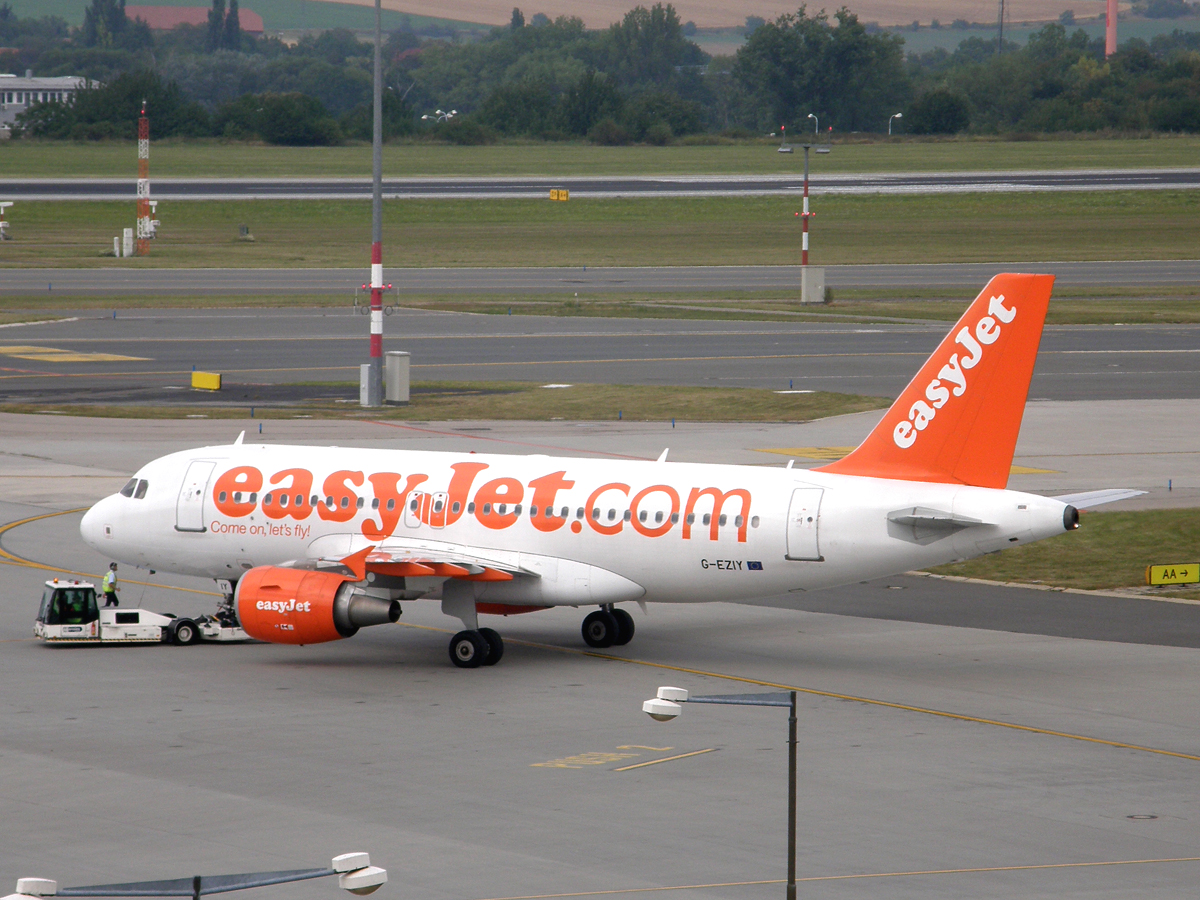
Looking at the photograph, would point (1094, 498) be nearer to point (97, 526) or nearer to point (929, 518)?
point (929, 518)

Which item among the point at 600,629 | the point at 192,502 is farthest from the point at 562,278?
the point at 600,629

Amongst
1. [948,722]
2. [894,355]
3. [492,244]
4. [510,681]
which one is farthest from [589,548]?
[492,244]

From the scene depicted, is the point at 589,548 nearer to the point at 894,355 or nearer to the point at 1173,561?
the point at 1173,561

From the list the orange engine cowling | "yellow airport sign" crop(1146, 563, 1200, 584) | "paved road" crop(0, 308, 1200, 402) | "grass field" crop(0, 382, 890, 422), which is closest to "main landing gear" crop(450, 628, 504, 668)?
the orange engine cowling

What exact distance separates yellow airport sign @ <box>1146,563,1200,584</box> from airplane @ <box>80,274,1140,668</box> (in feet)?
23.7

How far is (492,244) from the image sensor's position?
5930 inches

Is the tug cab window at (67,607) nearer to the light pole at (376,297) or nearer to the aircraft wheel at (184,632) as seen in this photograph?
the aircraft wheel at (184,632)

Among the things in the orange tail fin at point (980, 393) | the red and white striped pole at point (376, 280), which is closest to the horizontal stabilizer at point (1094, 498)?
the orange tail fin at point (980, 393)

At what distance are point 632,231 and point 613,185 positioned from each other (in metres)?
30.0

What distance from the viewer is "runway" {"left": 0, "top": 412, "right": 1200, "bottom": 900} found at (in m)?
20.0

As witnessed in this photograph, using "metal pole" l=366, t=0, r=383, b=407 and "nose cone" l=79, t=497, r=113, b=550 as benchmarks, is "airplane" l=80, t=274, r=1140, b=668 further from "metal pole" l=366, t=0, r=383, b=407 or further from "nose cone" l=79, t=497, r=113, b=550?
"metal pole" l=366, t=0, r=383, b=407

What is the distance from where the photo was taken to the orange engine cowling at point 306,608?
97.5 feet

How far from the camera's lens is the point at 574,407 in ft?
216

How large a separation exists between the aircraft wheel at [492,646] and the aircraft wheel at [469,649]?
0.27ft
